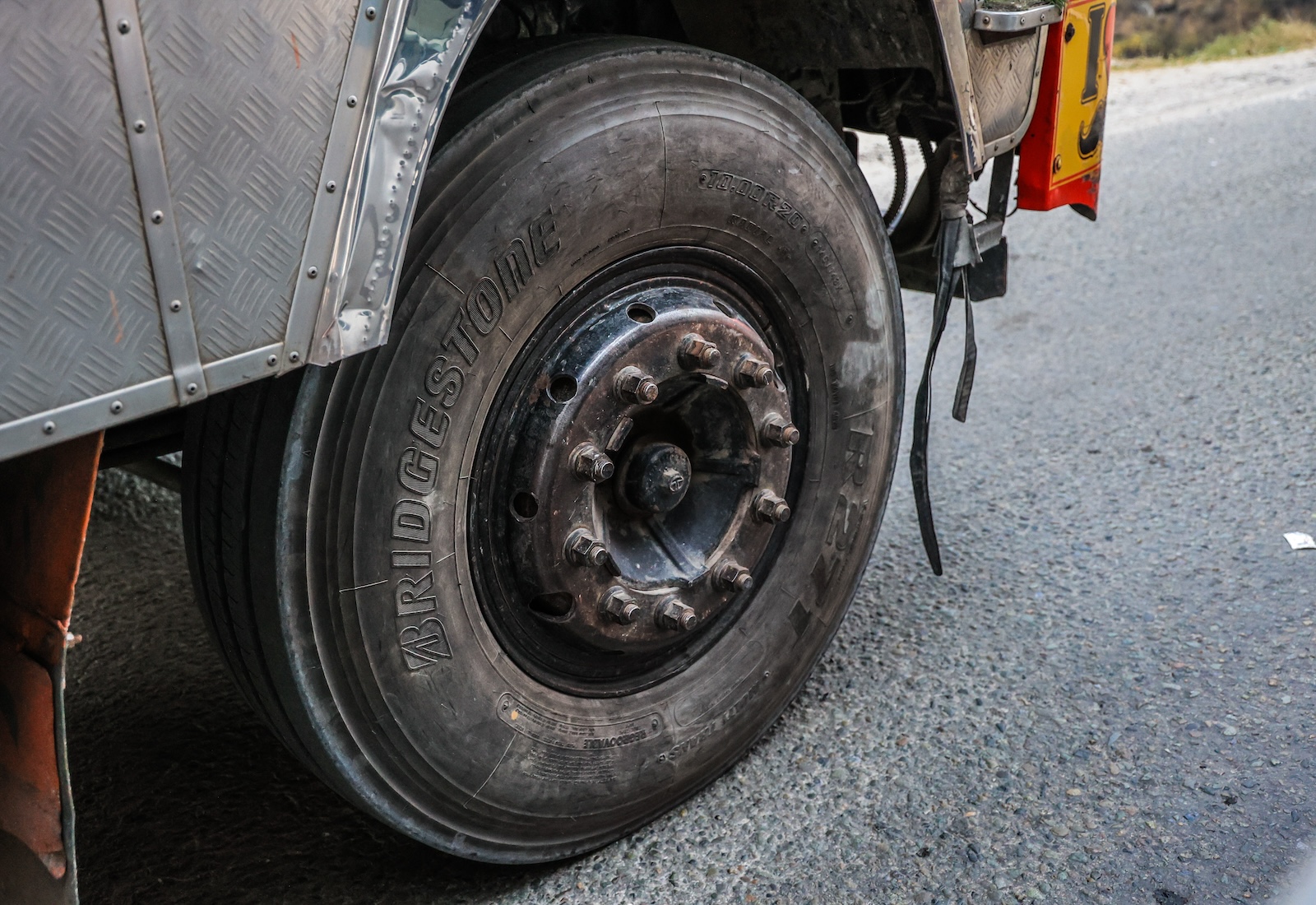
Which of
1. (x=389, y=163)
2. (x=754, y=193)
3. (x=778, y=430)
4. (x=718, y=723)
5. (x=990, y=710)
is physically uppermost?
(x=389, y=163)

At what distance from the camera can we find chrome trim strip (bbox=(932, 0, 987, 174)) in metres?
1.90

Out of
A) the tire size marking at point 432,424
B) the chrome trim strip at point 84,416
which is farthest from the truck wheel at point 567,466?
the chrome trim strip at point 84,416

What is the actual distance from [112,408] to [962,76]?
57.5 inches

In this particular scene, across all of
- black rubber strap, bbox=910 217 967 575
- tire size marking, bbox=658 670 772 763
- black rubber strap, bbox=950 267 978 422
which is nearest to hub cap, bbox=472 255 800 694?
tire size marking, bbox=658 670 772 763

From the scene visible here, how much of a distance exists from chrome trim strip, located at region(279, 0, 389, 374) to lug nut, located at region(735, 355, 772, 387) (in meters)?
0.72

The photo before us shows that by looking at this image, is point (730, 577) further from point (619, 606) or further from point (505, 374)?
point (505, 374)

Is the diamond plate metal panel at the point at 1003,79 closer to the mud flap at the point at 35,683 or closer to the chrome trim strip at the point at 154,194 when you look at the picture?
the chrome trim strip at the point at 154,194

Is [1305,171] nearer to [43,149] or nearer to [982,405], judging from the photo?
[982,405]

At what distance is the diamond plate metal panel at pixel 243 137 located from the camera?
43.1 inches

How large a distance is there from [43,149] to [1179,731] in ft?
6.59

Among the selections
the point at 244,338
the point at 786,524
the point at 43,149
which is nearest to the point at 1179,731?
the point at 786,524

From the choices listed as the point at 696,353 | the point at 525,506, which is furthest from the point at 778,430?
the point at 525,506

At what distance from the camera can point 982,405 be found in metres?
3.57

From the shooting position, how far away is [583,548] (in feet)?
5.44
